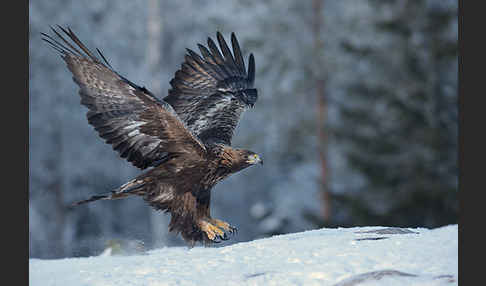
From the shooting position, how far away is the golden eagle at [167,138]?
543cm

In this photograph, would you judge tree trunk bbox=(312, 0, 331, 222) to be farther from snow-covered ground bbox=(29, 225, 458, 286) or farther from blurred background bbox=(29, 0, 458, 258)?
snow-covered ground bbox=(29, 225, 458, 286)

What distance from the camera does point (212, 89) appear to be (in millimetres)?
7121

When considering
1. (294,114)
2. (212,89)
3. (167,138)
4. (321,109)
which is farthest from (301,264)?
(294,114)

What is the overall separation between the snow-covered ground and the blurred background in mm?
2513

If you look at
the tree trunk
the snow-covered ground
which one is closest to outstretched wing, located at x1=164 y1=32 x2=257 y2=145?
the snow-covered ground

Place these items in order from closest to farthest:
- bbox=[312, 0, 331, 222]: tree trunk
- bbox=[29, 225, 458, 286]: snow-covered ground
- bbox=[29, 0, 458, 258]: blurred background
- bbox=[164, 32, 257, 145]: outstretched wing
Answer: bbox=[29, 225, 458, 286]: snow-covered ground → bbox=[164, 32, 257, 145]: outstretched wing → bbox=[29, 0, 458, 258]: blurred background → bbox=[312, 0, 331, 222]: tree trunk

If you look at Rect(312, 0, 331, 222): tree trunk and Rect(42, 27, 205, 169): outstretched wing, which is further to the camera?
Rect(312, 0, 331, 222): tree trunk

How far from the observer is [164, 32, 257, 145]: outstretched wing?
6828 mm

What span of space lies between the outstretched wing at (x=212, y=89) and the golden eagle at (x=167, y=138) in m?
0.01

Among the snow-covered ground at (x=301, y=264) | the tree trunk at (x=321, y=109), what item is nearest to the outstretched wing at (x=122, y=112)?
the snow-covered ground at (x=301, y=264)

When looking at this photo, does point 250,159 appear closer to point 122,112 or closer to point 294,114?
point 122,112

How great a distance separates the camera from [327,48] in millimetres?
13914

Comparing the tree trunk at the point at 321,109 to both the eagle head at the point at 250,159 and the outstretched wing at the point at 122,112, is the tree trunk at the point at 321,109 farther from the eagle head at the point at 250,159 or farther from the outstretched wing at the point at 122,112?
the outstretched wing at the point at 122,112

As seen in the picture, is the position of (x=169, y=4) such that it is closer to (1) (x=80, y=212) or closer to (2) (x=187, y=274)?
(1) (x=80, y=212)
